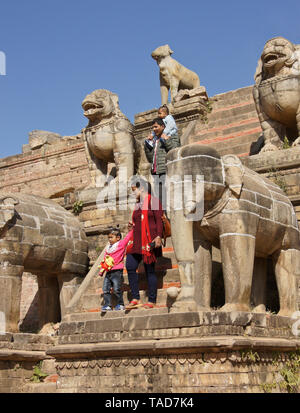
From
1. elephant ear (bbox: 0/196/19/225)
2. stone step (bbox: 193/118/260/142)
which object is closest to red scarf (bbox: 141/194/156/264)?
elephant ear (bbox: 0/196/19/225)

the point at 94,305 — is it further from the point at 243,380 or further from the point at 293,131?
the point at 293,131

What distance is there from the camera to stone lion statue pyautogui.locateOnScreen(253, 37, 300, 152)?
1139cm

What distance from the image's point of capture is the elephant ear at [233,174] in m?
8.32

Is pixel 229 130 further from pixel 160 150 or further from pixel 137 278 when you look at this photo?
pixel 137 278

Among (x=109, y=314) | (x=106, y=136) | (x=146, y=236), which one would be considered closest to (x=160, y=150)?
(x=146, y=236)

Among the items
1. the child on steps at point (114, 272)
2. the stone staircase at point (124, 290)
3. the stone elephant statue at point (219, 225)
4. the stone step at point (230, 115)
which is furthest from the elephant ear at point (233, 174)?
the stone step at point (230, 115)

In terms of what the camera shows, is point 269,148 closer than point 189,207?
No

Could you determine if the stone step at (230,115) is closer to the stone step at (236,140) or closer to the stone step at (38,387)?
the stone step at (236,140)

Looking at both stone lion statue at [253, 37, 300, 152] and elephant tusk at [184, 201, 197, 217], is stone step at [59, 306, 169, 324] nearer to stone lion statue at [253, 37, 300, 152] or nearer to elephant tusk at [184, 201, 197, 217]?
elephant tusk at [184, 201, 197, 217]

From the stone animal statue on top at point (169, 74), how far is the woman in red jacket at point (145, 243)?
28.2ft

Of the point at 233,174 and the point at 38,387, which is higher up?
the point at 233,174

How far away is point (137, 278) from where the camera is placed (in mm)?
8992

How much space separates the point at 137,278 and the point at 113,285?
16.5 inches
